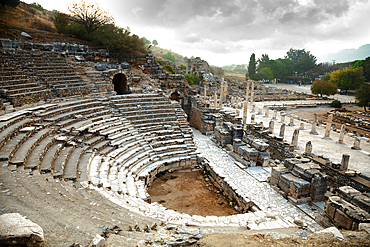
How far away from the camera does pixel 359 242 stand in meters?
5.19

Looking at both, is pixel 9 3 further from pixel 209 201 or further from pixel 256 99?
pixel 256 99

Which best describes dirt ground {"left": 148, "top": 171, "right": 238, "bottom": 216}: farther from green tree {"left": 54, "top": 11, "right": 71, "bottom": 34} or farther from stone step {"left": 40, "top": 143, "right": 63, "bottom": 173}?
green tree {"left": 54, "top": 11, "right": 71, "bottom": 34}

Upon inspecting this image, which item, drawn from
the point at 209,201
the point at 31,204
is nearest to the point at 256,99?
the point at 209,201

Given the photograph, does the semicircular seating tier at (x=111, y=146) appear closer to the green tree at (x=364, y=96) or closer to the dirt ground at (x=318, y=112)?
the dirt ground at (x=318, y=112)

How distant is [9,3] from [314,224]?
3488cm

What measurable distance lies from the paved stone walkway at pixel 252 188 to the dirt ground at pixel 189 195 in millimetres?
975

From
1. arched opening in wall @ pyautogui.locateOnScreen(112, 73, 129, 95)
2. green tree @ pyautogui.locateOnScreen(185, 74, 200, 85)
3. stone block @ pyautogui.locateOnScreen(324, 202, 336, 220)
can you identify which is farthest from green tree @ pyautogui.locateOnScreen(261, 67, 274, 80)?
stone block @ pyautogui.locateOnScreen(324, 202, 336, 220)

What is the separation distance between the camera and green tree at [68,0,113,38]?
2524cm

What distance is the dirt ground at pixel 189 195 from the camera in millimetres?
9867

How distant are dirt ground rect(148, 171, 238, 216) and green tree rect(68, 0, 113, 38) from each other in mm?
20449

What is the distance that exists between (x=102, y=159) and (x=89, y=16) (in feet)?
72.6

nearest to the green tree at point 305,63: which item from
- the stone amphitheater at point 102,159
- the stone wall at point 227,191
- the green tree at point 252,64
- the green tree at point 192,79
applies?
the green tree at point 252,64

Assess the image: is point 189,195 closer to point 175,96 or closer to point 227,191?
point 227,191

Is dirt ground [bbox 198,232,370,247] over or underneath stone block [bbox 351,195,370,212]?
over
